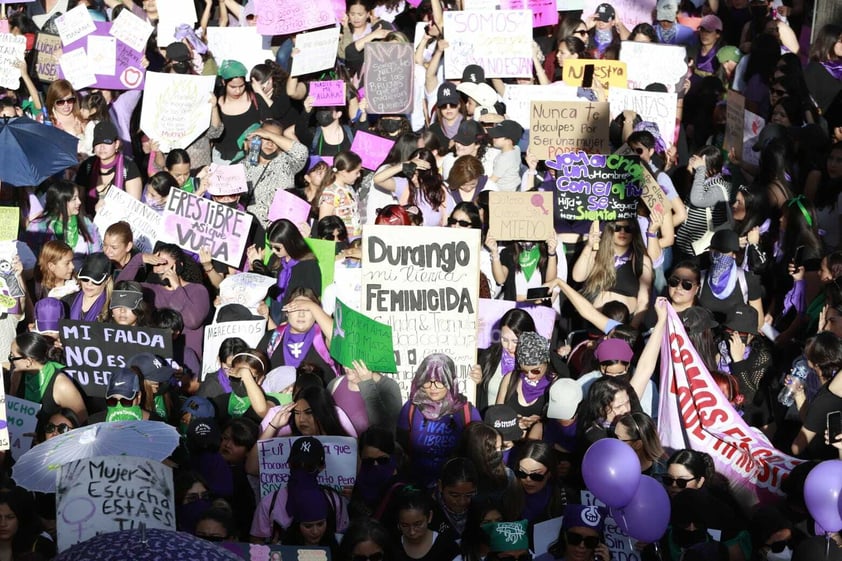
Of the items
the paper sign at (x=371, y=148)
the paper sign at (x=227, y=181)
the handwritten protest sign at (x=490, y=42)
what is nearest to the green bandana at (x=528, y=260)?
the paper sign at (x=371, y=148)

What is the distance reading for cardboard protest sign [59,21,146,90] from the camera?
13.5m

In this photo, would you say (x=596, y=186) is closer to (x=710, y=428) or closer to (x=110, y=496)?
(x=710, y=428)

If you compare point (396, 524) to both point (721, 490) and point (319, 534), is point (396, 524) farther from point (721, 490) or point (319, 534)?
point (721, 490)

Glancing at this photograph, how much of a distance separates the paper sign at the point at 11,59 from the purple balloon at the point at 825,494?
26.6 feet

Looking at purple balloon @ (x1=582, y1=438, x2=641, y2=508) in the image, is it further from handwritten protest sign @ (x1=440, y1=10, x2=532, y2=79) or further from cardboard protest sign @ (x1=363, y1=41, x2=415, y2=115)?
handwritten protest sign @ (x1=440, y1=10, x2=532, y2=79)

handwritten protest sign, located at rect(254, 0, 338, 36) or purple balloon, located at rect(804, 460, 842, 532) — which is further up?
handwritten protest sign, located at rect(254, 0, 338, 36)

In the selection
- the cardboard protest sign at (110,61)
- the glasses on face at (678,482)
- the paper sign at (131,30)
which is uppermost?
the paper sign at (131,30)

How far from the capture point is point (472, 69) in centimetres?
1287

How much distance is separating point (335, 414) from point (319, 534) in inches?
44.5

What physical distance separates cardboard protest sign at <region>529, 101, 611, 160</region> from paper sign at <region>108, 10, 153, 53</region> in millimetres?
3642

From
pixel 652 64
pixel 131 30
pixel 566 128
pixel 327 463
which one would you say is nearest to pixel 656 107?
pixel 652 64

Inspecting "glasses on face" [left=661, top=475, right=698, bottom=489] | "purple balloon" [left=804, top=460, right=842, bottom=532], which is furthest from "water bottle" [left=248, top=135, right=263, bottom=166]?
"purple balloon" [left=804, top=460, right=842, bottom=532]

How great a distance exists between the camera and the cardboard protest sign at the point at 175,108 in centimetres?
1300

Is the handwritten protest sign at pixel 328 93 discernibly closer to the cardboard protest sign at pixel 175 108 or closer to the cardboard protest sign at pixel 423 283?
the cardboard protest sign at pixel 175 108
